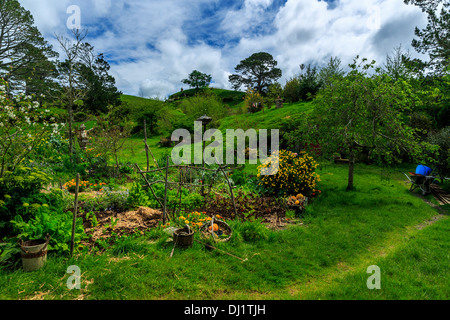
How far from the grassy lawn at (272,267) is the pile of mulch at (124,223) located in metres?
0.52

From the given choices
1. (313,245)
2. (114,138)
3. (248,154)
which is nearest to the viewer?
(313,245)

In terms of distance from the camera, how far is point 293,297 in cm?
315

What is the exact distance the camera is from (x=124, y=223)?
493 cm

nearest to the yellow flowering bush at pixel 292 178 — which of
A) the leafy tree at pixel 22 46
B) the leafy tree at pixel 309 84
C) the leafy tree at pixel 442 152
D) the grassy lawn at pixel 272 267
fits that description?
the grassy lawn at pixel 272 267

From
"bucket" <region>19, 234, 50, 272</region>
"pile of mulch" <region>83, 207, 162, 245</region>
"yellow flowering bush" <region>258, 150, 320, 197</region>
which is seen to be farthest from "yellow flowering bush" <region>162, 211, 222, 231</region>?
"yellow flowering bush" <region>258, 150, 320, 197</region>

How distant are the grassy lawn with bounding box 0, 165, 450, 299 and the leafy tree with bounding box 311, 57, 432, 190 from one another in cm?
268

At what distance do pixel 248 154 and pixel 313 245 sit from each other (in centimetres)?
855

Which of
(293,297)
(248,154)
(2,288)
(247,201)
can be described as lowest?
(293,297)

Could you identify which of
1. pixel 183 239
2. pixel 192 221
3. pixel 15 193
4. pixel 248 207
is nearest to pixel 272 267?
pixel 183 239

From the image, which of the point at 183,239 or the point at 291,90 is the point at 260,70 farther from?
A: the point at 183,239

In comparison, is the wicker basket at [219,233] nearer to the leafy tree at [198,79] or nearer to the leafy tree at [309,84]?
the leafy tree at [309,84]

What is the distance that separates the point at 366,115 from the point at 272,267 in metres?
6.14
